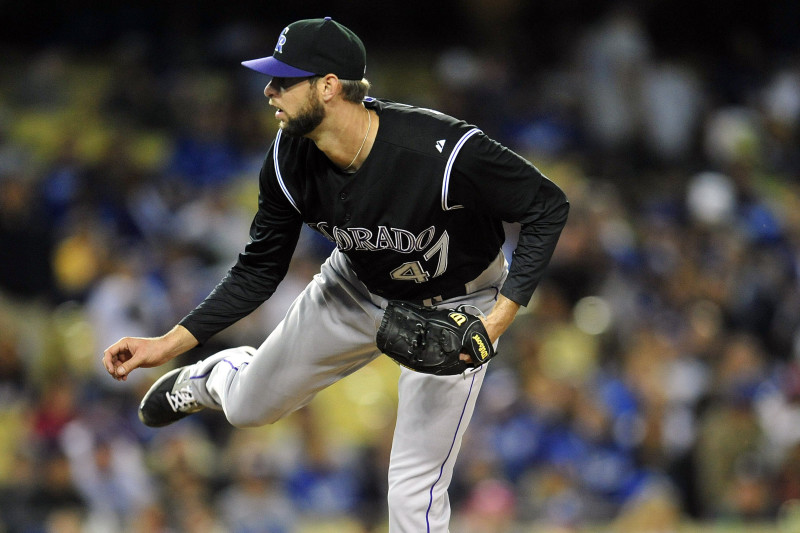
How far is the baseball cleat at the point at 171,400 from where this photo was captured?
14.0 ft

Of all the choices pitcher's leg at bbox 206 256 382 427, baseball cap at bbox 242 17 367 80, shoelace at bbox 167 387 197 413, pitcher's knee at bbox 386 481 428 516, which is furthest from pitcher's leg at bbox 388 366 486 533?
baseball cap at bbox 242 17 367 80

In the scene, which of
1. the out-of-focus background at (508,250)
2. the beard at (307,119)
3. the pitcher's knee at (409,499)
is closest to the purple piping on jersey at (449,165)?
the beard at (307,119)

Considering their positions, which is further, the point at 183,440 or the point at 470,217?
the point at 183,440

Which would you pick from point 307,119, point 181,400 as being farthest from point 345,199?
point 181,400

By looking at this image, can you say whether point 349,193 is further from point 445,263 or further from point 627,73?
point 627,73

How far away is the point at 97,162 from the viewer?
873 centimetres

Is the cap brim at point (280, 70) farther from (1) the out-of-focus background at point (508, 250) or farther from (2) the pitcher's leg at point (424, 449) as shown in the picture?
(1) the out-of-focus background at point (508, 250)

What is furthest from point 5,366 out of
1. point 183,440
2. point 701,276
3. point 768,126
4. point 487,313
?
point 768,126

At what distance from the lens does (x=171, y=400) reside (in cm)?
428

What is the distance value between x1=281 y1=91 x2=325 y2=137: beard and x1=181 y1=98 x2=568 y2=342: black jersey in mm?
181

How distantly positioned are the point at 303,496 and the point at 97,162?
343 centimetres

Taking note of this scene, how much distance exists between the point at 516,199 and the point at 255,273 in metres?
1.01

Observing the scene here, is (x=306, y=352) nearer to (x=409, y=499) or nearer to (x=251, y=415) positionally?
(x=251, y=415)

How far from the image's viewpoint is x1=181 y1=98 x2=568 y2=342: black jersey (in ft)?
11.9
